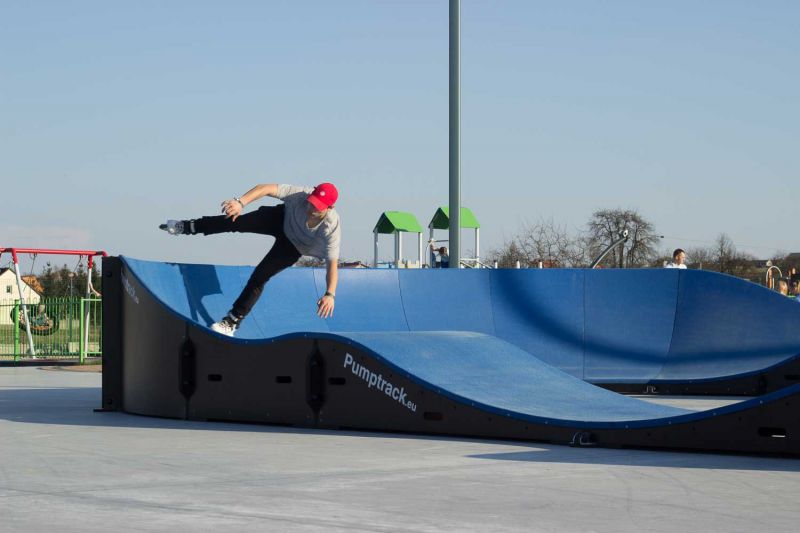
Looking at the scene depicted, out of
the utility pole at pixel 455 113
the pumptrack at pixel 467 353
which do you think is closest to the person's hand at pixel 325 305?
the pumptrack at pixel 467 353

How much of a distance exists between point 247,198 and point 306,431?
2.27 metres

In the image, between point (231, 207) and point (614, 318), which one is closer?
point (231, 207)

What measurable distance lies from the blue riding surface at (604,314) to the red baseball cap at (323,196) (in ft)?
9.01

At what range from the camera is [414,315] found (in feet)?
43.8

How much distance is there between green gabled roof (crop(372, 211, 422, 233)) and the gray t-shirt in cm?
2157

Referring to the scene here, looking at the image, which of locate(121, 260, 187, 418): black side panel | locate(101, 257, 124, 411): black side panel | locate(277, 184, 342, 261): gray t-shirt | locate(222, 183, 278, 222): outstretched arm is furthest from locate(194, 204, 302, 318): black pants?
locate(101, 257, 124, 411): black side panel

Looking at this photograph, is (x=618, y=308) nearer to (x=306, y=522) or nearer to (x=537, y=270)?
(x=537, y=270)

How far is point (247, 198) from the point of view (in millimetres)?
9984

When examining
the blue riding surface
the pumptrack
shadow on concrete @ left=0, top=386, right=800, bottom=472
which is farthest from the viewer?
the blue riding surface

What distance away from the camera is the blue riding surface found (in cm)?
1347

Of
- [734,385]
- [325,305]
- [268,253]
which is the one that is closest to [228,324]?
[268,253]

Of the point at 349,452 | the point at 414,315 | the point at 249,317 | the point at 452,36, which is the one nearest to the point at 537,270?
the point at 414,315

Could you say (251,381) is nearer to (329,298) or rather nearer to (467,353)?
(329,298)

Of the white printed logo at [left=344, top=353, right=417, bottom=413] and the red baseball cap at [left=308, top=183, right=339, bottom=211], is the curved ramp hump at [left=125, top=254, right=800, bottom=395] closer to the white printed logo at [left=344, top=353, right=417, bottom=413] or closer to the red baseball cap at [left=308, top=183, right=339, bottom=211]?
the red baseball cap at [left=308, top=183, right=339, bottom=211]
